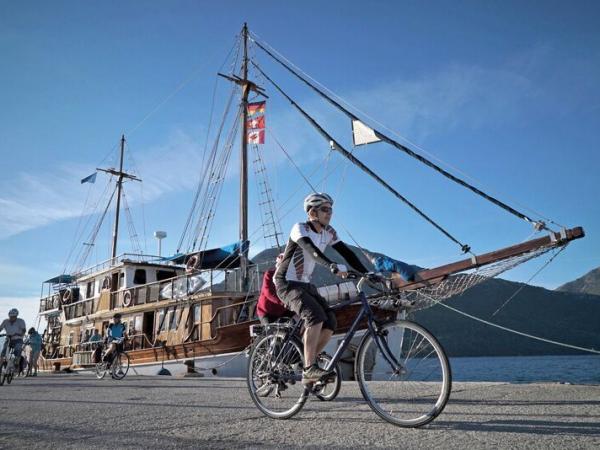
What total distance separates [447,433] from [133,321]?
66.3ft

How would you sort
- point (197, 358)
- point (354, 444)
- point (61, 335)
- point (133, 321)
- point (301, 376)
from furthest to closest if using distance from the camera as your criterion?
1. point (61, 335)
2. point (133, 321)
3. point (197, 358)
4. point (301, 376)
5. point (354, 444)

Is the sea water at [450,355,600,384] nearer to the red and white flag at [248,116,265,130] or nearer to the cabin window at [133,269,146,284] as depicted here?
the cabin window at [133,269,146,284]

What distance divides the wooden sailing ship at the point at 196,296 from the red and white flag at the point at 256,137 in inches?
23.0

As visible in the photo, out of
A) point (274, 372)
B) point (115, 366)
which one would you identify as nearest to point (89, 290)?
point (115, 366)

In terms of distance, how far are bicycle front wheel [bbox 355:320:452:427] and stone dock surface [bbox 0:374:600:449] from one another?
5.5 inches

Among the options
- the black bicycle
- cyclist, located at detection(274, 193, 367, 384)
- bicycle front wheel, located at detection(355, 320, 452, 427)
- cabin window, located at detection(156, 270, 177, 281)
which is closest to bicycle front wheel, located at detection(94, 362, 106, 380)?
cabin window, located at detection(156, 270, 177, 281)

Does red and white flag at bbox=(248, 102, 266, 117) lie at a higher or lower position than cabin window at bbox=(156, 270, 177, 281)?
higher

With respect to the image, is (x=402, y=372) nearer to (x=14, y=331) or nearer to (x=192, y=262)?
(x=14, y=331)

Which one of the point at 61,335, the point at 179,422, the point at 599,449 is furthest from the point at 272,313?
the point at 61,335

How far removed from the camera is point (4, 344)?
10.6 meters

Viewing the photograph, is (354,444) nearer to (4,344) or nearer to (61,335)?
(4,344)

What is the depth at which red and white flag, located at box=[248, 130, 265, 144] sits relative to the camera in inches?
963

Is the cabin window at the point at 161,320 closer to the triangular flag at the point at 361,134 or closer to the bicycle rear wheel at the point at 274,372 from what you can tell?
the triangular flag at the point at 361,134

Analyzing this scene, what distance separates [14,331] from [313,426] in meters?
9.56
